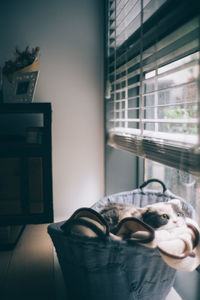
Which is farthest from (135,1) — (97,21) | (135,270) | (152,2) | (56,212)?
(56,212)

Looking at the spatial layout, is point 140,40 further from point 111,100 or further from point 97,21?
point 97,21

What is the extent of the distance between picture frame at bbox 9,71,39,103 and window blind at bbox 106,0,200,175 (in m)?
0.50

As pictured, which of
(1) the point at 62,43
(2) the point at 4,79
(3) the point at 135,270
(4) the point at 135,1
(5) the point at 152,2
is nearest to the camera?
(3) the point at 135,270

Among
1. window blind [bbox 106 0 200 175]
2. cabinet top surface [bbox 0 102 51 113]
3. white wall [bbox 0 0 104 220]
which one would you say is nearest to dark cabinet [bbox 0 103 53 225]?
cabinet top surface [bbox 0 102 51 113]

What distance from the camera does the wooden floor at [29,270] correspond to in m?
1.17

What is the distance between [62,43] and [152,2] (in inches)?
37.7

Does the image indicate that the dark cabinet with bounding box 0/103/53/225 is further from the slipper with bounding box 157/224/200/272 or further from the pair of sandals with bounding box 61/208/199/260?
the slipper with bounding box 157/224/200/272

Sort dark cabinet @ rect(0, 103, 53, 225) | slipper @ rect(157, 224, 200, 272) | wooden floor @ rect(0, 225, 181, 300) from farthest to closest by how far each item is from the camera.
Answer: dark cabinet @ rect(0, 103, 53, 225) < wooden floor @ rect(0, 225, 181, 300) < slipper @ rect(157, 224, 200, 272)

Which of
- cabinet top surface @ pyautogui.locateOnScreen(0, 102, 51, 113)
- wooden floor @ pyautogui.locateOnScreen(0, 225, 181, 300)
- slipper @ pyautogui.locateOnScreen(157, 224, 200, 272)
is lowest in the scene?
wooden floor @ pyautogui.locateOnScreen(0, 225, 181, 300)

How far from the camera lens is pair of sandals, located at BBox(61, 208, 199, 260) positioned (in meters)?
0.83

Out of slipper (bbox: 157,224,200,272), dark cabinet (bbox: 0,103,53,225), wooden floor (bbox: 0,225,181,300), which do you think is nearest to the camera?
slipper (bbox: 157,224,200,272)

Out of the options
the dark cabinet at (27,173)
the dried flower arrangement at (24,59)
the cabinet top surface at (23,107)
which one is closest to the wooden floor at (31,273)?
the dark cabinet at (27,173)

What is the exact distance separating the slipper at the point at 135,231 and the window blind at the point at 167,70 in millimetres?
233

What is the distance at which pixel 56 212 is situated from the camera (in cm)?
203
